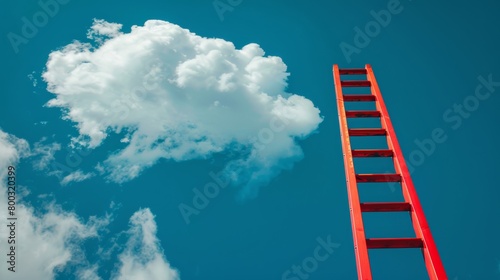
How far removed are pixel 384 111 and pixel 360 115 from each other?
0.38 metres

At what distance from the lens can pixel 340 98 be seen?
5645mm

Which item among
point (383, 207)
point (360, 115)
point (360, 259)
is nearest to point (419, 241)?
point (383, 207)

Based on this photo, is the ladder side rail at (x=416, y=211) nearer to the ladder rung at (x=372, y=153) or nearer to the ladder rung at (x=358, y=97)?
the ladder rung at (x=372, y=153)

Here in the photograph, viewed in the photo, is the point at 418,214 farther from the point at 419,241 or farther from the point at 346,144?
the point at 346,144

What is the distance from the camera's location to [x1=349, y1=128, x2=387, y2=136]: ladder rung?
16.5 feet

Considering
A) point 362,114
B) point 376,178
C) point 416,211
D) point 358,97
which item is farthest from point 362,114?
point 416,211

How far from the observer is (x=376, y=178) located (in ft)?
14.4

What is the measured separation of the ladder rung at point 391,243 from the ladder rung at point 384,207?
16.6 inches

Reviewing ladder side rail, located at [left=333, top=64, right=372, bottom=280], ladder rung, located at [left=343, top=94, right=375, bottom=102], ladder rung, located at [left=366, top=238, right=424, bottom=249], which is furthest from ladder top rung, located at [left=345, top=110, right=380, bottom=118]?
ladder rung, located at [left=366, top=238, right=424, bottom=249]

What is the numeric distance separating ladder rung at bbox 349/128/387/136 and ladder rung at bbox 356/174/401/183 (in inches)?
34.3

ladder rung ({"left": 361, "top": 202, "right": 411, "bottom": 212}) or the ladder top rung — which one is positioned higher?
the ladder top rung

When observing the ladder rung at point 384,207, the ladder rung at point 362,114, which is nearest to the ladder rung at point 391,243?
the ladder rung at point 384,207

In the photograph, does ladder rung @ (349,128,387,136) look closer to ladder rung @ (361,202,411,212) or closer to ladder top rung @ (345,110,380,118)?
ladder top rung @ (345,110,380,118)

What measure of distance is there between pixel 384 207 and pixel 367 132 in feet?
4.69
